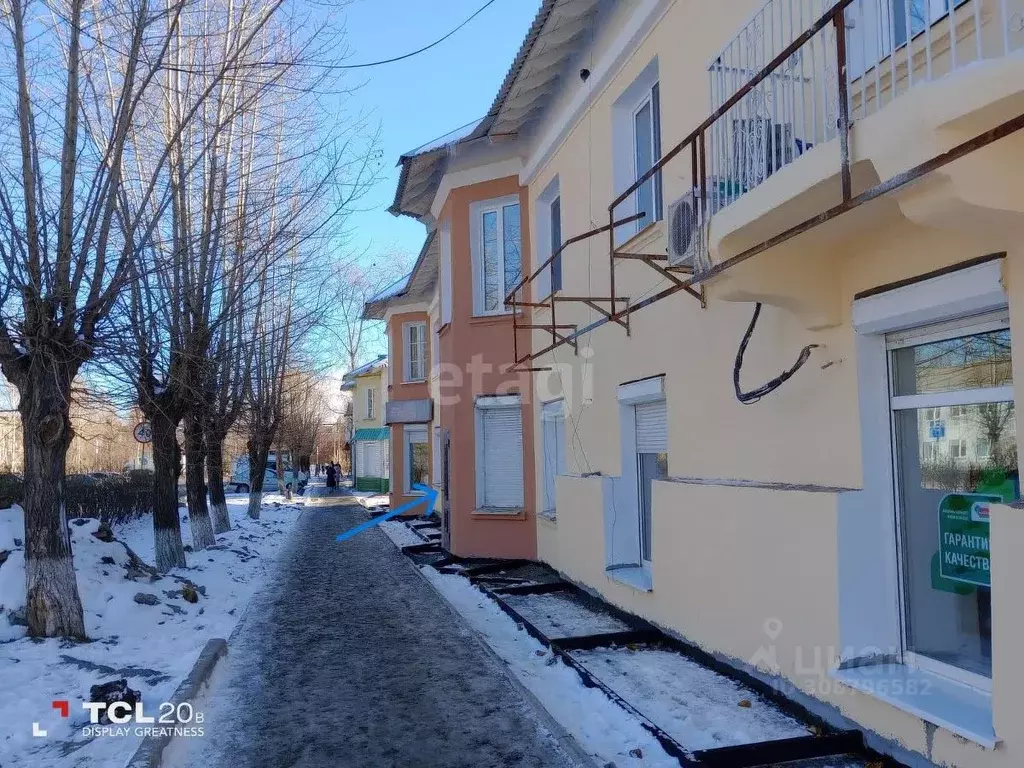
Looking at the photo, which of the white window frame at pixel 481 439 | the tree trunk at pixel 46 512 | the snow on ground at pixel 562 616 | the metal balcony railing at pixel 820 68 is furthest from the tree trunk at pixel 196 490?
the metal balcony railing at pixel 820 68

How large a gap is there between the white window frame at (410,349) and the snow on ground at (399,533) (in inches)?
155

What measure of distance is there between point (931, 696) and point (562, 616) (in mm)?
4536

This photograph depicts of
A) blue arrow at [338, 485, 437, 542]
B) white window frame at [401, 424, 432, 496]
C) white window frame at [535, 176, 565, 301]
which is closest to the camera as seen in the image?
white window frame at [535, 176, 565, 301]

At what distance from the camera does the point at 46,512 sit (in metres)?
6.79

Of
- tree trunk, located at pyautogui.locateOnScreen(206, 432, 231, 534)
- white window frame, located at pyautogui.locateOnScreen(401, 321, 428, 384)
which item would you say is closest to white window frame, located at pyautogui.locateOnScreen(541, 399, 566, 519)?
tree trunk, located at pyautogui.locateOnScreen(206, 432, 231, 534)

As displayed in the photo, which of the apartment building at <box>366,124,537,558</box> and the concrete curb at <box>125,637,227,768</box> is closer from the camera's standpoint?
the concrete curb at <box>125,637,227,768</box>

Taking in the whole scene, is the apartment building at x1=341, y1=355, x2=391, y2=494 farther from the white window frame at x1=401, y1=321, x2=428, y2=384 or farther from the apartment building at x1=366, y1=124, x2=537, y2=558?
Result: the apartment building at x1=366, y1=124, x2=537, y2=558

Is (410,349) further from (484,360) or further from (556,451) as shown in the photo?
(556,451)

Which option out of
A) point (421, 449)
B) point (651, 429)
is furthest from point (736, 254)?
point (421, 449)

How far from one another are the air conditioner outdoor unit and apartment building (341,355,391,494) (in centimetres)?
3439

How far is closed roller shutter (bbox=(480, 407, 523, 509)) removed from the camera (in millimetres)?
12094

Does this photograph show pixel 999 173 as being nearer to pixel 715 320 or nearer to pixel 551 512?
pixel 715 320

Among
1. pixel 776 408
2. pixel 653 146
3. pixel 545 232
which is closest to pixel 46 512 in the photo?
pixel 776 408

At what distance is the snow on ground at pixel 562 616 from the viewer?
749 centimetres
